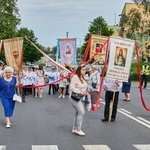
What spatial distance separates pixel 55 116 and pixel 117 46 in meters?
2.97

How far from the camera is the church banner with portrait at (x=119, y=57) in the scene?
1148cm

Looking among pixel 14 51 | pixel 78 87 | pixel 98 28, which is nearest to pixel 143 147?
pixel 78 87

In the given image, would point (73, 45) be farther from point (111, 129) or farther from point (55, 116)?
point (111, 129)

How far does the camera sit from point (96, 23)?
84.4 meters

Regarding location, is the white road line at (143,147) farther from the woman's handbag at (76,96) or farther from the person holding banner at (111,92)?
the person holding banner at (111,92)

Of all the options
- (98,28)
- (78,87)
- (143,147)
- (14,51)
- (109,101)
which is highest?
(98,28)

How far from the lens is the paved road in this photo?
326 inches

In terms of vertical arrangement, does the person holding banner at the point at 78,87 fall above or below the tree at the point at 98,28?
below

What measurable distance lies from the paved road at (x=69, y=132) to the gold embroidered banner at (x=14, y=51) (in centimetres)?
195

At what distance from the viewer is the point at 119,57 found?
11.6 meters

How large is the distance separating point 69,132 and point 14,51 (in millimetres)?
5703

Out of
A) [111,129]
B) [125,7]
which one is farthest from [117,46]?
[125,7]

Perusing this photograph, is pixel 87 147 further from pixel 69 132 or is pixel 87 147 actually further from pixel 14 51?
pixel 14 51

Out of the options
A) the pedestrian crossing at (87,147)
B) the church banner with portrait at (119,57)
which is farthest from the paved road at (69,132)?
the church banner with portrait at (119,57)
